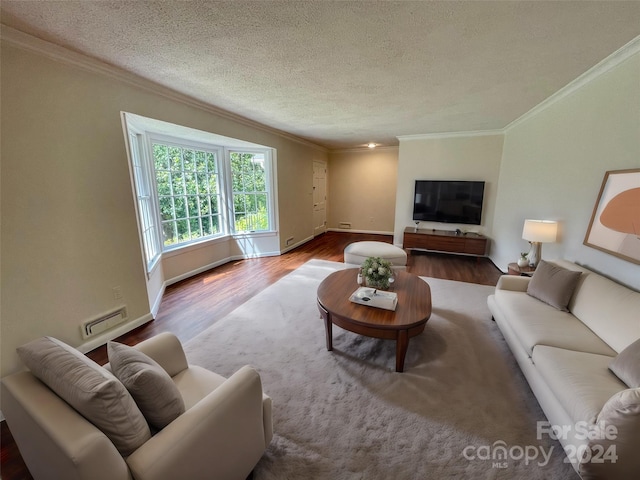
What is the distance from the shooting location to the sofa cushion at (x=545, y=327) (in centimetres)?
173

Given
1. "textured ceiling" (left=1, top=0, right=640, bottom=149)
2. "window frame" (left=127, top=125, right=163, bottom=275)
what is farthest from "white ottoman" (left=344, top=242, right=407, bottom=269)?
"window frame" (left=127, top=125, right=163, bottom=275)

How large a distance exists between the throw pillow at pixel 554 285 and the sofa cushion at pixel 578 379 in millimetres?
620

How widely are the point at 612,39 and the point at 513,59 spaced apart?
0.57m

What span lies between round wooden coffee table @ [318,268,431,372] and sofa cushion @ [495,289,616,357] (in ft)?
2.10

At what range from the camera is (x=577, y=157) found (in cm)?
257

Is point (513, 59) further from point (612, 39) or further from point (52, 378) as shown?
point (52, 378)

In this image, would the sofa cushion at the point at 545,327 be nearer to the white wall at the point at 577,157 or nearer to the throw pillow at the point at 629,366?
the throw pillow at the point at 629,366

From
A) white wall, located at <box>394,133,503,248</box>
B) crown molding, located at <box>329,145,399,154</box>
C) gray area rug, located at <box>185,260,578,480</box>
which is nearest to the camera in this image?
gray area rug, located at <box>185,260,578,480</box>

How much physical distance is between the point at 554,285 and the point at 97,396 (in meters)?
3.01

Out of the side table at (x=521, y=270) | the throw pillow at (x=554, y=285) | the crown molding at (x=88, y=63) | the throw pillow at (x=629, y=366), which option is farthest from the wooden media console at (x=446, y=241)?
the crown molding at (x=88, y=63)

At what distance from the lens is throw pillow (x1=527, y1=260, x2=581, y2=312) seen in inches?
84.1

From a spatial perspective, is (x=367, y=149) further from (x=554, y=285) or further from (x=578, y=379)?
(x=578, y=379)

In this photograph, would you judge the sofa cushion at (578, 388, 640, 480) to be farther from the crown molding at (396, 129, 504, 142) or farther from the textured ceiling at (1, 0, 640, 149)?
the crown molding at (396, 129, 504, 142)

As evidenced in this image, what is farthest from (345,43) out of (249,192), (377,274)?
(249,192)
